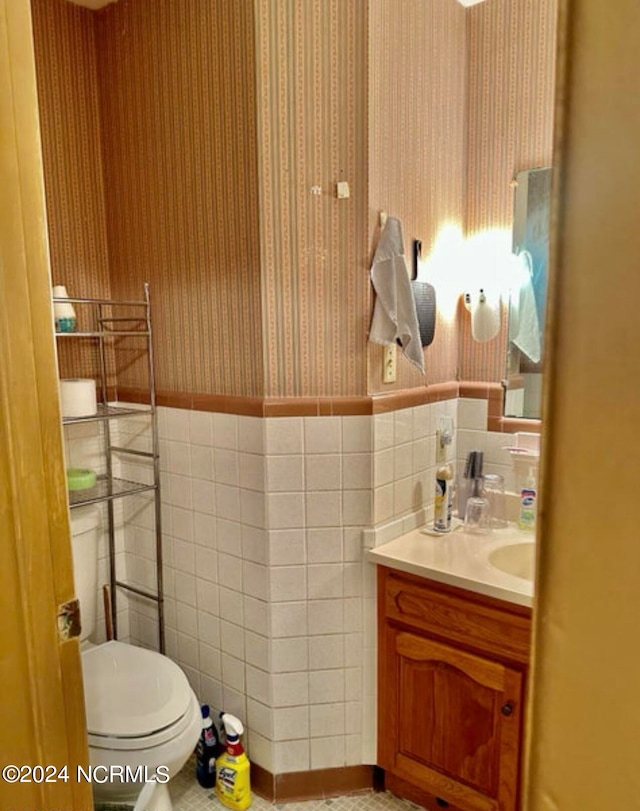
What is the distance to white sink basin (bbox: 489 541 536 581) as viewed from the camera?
1668 mm

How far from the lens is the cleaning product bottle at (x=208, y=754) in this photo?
1737 mm

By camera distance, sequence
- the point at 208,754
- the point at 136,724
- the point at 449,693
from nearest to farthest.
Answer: the point at 136,724 < the point at 449,693 < the point at 208,754

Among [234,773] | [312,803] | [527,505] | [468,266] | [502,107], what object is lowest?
[312,803]

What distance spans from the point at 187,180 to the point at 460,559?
142 centimetres

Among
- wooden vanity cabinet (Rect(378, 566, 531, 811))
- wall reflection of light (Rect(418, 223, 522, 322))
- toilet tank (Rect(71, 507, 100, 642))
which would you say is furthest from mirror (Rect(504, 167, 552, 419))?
toilet tank (Rect(71, 507, 100, 642))

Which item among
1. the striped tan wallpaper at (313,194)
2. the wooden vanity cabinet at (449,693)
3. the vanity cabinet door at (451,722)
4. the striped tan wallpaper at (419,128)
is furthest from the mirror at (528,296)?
the vanity cabinet door at (451,722)

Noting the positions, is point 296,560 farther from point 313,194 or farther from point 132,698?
point 313,194

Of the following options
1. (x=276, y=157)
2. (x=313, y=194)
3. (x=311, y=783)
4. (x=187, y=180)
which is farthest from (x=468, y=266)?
(x=311, y=783)

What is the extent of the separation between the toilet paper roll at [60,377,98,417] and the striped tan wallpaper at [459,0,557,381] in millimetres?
1315

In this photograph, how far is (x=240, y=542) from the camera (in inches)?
65.7

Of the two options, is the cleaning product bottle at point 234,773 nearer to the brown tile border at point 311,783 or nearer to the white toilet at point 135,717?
the brown tile border at point 311,783

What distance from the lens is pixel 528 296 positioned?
179 centimetres

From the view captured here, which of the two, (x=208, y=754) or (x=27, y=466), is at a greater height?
(x=27, y=466)

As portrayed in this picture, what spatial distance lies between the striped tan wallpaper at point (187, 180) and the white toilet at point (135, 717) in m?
0.73
